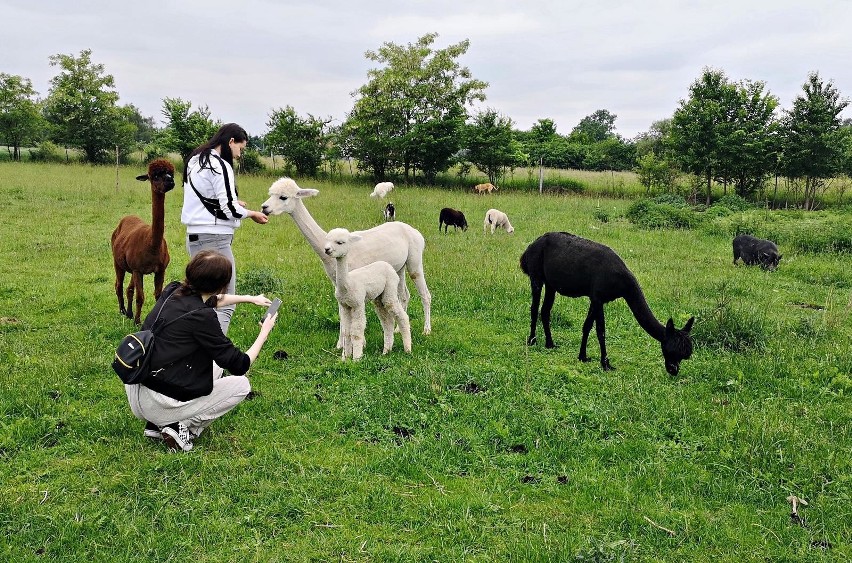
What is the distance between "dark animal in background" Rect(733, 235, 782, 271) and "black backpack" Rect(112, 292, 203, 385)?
11.2 m

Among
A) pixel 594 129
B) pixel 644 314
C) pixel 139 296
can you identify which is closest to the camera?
pixel 644 314

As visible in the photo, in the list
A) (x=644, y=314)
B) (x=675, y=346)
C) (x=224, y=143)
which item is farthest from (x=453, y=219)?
(x=224, y=143)

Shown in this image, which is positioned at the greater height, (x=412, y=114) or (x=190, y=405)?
(x=412, y=114)

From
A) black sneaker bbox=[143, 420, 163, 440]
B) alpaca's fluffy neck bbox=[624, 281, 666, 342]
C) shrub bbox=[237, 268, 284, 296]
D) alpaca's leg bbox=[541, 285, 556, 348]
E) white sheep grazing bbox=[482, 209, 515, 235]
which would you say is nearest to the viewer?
black sneaker bbox=[143, 420, 163, 440]

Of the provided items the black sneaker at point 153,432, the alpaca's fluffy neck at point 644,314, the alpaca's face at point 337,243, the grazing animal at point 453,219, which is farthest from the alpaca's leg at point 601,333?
the grazing animal at point 453,219

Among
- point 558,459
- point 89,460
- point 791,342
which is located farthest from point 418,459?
point 791,342

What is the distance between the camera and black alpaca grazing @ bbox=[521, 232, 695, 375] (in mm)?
5496

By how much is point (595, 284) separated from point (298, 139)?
2665 cm

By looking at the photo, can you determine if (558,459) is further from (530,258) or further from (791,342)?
(791,342)

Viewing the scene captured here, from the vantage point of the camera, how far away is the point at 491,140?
91.2 feet

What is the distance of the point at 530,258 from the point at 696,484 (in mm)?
3303

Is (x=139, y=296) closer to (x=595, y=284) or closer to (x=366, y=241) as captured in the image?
(x=366, y=241)

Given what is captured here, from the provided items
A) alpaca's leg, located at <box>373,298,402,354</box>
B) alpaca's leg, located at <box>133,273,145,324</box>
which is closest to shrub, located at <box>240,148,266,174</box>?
alpaca's leg, located at <box>133,273,145,324</box>

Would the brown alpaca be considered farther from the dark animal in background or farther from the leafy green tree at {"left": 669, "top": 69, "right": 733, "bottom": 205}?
the leafy green tree at {"left": 669, "top": 69, "right": 733, "bottom": 205}
